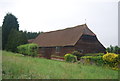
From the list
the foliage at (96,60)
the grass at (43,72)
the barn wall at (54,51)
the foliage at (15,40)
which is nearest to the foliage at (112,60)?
the foliage at (96,60)

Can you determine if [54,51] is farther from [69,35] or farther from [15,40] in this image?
[15,40]

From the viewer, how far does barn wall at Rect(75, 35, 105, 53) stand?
3210cm

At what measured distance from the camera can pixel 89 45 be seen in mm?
33312

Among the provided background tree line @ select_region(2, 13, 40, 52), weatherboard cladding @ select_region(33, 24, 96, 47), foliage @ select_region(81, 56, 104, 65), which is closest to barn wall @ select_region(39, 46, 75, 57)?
weatherboard cladding @ select_region(33, 24, 96, 47)

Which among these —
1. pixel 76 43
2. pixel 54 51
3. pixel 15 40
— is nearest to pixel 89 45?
pixel 76 43

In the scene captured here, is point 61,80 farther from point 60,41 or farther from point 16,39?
point 16,39

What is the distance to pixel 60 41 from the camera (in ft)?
119

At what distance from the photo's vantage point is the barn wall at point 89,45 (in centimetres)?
3210

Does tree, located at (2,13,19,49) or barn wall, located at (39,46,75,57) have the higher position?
tree, located at (2,13,19,49)

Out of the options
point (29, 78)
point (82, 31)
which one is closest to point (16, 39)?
point (82, 31)

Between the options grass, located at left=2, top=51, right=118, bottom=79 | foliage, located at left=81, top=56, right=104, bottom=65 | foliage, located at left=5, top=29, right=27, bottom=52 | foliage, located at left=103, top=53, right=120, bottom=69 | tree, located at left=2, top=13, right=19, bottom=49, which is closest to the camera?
grass, located at left=2, top=51, right=118, bottom=79

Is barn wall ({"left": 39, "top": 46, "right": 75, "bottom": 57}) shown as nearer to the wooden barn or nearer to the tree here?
the wooden barn

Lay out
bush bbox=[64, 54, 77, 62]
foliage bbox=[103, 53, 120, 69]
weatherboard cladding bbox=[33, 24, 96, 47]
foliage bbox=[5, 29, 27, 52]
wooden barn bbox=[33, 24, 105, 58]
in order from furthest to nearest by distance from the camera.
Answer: foliage bbox=[5, 29, 27, 52], weatherboard cladding bbox=[33, 24, 96, 47], wooden barn bbox=[33, 24, 105, 58], bush bbox=[64, 54, 77, 62], foliage bbox=[103, 53, 120, 69]

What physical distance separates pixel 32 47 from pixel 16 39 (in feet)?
41.1
